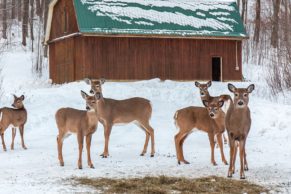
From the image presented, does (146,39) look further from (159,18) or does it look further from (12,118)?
(12,118)

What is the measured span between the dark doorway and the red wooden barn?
0.07 metres

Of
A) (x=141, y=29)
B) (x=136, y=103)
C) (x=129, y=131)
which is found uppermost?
(x=141, y=29)

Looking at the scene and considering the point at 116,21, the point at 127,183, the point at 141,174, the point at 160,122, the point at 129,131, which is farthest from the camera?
the point at 116,21

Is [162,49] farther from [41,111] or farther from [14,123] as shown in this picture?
[14,123]

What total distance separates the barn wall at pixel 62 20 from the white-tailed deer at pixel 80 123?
69.8 ft

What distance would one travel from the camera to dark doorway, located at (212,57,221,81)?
37.8 metres

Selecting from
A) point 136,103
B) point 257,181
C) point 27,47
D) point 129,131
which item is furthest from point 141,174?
point 27,47

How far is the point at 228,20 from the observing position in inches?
1449

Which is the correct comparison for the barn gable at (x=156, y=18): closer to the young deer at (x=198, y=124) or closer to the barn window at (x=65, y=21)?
the barn window at (x=65, y=21)

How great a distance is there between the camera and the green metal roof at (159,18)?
108 ft

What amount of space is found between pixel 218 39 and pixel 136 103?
22.0m

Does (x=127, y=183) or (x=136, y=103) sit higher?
(x=136, y=103)

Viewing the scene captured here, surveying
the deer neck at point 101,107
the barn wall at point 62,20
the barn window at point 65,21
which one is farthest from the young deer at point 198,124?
the barn window at point 65,21

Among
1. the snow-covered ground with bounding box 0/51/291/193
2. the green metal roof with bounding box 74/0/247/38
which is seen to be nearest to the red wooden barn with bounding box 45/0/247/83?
the green metal roof with bounding box 74/0/247/38
